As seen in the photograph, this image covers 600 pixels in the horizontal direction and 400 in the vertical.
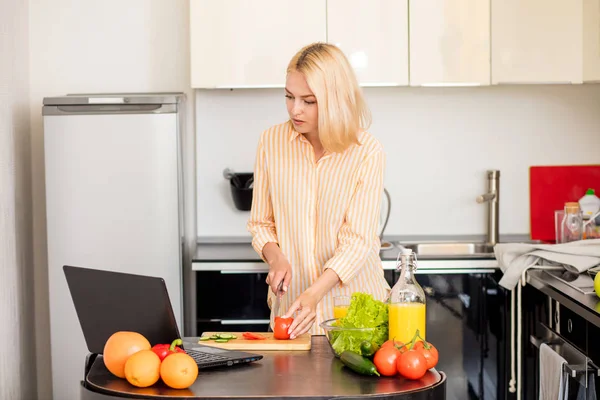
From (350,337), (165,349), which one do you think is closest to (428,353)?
(350,337)

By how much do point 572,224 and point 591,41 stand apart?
78cm

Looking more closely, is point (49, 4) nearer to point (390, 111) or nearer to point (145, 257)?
point (145, 257)

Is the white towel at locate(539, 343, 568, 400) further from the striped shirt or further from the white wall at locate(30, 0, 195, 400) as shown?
the white wall at locate(30, 0, 195, 400)

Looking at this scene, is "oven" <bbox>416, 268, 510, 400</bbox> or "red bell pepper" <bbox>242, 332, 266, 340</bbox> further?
"oven" <bbox>416, 268, 510, 400</bbox>

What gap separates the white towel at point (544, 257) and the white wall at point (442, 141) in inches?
26.0

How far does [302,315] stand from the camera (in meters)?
2.05

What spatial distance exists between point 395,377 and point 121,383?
56cm

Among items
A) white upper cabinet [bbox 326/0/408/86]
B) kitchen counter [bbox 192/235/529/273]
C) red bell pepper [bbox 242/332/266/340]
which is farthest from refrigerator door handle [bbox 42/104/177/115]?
red bell pepper [bbox 242/332/266/340]

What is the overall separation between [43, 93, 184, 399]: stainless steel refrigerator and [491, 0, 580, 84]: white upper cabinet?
139 cm

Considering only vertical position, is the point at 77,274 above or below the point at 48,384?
above

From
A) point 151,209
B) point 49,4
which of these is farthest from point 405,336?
point 49,4

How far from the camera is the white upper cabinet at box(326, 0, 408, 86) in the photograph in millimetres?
3510

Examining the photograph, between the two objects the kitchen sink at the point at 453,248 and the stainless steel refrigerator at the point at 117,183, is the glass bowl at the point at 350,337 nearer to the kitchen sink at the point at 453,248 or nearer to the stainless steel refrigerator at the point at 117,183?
the stainless steel refrigerator at the point at 117,183

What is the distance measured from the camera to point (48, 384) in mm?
3961
